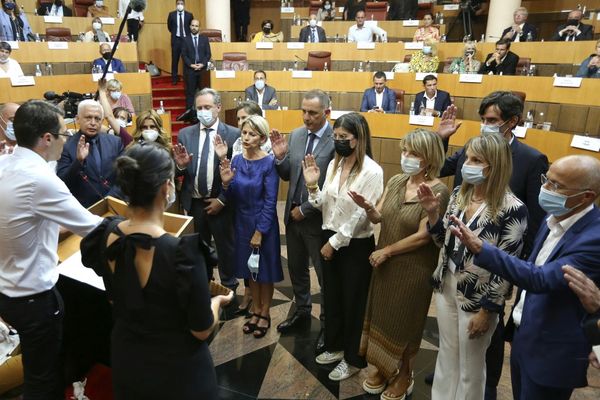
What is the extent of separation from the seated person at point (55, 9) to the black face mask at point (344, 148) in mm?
8592

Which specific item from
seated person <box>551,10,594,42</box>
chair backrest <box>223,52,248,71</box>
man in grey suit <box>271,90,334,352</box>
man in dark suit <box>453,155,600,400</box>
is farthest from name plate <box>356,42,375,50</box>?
man in dark suit <box>453,155,600,400</box>

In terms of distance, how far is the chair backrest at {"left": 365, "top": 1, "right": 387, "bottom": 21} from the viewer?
9.38 metres

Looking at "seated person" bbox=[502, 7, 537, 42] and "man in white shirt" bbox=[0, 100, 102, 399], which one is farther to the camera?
"seated person" bbox=[502, 7, 537, 42]

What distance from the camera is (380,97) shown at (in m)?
6.09

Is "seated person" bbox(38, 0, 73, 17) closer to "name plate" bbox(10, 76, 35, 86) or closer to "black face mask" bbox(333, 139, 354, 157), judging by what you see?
"name plate" bbox(10, 76, 35, 86)

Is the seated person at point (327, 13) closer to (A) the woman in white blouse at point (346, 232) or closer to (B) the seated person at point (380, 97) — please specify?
(B) the seated person at point (380, 97)

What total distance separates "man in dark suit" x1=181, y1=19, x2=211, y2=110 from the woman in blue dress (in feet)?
17.6

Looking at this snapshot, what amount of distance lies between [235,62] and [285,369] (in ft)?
Answer: 18.9

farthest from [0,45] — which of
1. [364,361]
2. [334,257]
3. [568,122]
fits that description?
[568,122]

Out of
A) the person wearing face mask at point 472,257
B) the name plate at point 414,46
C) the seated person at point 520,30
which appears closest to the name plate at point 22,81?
the person wearing face mask at point 472,257

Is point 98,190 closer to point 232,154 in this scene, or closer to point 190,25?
point 232,154

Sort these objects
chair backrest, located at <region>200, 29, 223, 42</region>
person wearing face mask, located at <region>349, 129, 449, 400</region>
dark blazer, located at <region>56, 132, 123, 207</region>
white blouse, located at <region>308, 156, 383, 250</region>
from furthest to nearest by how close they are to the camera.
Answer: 1. chair backrest, located at <region>200, 29, 223, 42</region>
2. dark blazer, located at <region>56, 132, 123, 207</region>
3. white blouse, located at <region>308, 156, 383, 250</region>
4. person wearing face mask, located at <region>349, 129, 449, 400</region>

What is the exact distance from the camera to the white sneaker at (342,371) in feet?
8.04

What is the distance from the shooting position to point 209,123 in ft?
9.73
